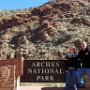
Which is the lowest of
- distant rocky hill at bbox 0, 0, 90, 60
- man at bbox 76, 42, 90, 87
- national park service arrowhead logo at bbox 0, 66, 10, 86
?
national park service arrowhead logo at bbox 0, 66, 10, 86

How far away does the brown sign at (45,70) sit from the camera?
14.0m

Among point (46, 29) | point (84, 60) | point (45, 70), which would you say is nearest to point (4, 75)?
point (84, 60)

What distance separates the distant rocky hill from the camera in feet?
127

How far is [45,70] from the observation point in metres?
14.2

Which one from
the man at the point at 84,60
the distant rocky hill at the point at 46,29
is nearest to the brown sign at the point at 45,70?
the man at the point at 84,60

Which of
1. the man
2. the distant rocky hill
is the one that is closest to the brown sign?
the man

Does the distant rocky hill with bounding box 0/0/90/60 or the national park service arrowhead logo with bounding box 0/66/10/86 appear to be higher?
the distant rocky hill with bounding box 0/0/90/60

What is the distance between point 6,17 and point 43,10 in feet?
18.2

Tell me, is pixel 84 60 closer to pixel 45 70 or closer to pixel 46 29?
pixel 45 70

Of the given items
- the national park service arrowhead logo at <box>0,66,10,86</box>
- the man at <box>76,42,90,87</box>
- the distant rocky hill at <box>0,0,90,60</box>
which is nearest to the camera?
the man at <box>76,42,90,87</box>

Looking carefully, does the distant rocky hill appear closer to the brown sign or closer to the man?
the brown sign

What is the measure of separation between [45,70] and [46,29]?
33286 mm

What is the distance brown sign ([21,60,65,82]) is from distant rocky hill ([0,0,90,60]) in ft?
65.7

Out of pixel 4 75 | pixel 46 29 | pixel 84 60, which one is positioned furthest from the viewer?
pixel 46 29
